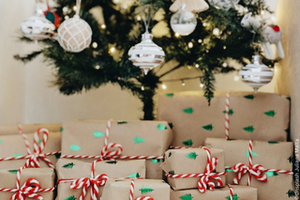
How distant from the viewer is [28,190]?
2.74 feet

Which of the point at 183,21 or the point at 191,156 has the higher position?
the point at 183,21

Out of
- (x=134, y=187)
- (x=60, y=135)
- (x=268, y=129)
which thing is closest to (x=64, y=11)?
(x=60, y=135)

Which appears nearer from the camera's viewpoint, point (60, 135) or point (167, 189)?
point (167, 189)

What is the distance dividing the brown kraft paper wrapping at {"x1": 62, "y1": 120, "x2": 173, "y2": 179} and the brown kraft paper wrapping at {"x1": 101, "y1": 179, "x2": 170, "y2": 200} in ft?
0.57

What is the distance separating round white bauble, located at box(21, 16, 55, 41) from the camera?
2.97 feet

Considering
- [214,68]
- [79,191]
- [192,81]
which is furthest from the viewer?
[192,81]

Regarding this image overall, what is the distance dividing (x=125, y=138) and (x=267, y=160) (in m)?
0.46

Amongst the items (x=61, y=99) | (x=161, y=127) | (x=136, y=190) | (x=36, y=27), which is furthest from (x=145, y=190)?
(x=61, y=99)

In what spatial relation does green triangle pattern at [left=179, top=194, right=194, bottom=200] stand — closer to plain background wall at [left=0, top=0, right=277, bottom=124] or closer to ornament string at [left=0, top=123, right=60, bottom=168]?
ornament string at [left=0, top=123, right=60, bottom=168]

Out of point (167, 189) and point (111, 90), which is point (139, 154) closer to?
point (167, 189)

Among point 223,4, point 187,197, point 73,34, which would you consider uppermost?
point 223,4

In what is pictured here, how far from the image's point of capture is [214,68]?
1113 millimetres

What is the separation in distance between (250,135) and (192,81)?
514 mm

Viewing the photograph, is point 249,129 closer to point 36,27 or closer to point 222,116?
point 222,116
